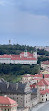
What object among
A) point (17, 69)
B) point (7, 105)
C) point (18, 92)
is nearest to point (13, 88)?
point (18, 92)

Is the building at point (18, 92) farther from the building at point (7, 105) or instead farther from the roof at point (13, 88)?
the building at point (7, 105)

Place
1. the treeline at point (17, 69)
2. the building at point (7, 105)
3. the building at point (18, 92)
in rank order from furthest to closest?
1. the treeline at point (17, 69)
2. the building at point (18, 92)
3. the building at point (7, 105)

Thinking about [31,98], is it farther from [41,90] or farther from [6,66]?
[6,66]

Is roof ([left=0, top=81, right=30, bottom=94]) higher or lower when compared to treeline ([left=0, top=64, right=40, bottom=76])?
higher

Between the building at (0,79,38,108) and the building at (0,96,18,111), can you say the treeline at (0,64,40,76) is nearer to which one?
the building at (0,79,38,108)

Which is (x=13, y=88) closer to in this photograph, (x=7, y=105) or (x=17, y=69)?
(x=7, y=105)

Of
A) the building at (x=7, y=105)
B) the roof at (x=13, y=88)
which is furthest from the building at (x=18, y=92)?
the building at (x=7, y=105)

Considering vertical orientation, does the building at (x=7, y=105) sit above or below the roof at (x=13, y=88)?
below

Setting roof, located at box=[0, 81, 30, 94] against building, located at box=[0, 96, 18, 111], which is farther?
roof, located at box=[0, 81, 30, 94]

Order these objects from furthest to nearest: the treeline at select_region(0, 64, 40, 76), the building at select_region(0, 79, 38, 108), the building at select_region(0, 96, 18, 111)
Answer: the treeline at select_region(0, 64, 40, 76), the building at select_region(0, 79, 38, 108), the building at select_region(0, 96, 18, 111)

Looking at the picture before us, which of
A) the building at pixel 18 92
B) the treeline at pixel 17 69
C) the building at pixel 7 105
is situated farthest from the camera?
the treeline at pixel 17 69

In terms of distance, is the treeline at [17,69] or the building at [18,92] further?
the treeline at [17,69]

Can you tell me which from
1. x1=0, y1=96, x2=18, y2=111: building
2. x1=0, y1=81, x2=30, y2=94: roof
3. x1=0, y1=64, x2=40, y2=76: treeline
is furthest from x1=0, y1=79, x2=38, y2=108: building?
x1=0, y1=64, x2=40, y2=76: treeline

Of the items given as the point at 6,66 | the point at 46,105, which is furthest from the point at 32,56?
the point at 46,105
